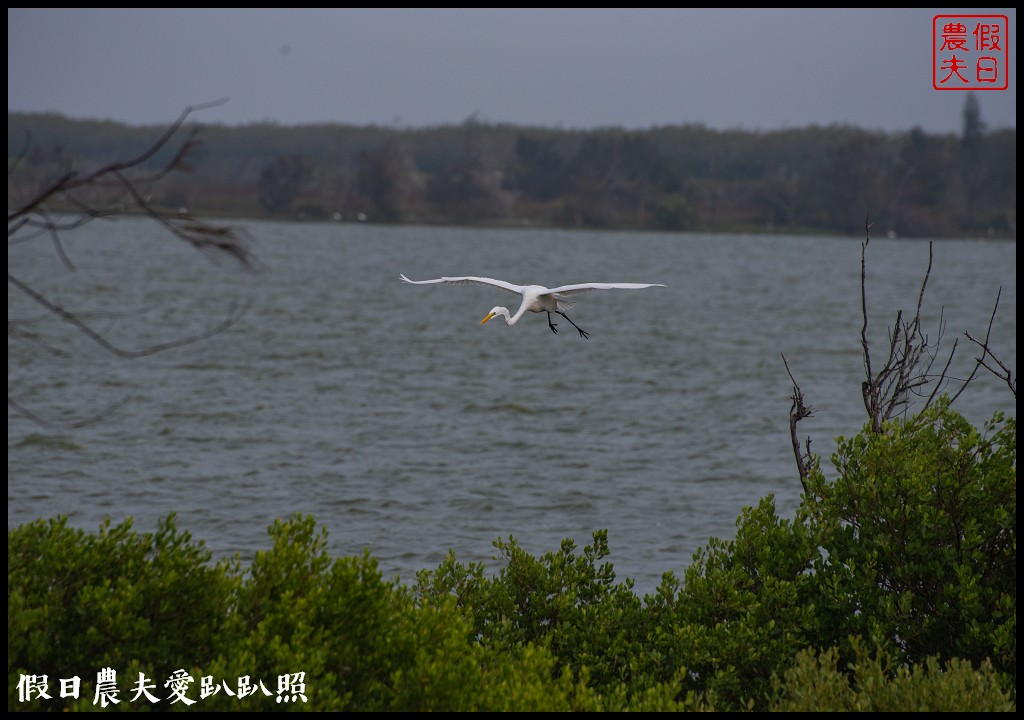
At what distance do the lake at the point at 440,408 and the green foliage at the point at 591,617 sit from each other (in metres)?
1.24

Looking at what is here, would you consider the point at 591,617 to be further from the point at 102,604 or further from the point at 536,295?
the point at 102,604

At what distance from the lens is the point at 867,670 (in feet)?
23.5

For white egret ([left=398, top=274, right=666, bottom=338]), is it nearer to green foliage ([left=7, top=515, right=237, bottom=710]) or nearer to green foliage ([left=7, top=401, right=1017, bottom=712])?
green foliage ([left=7, top=401, right=1017, bottom=712])

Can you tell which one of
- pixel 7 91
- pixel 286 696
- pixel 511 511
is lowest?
pixel 511 511

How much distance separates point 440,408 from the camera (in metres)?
33.7

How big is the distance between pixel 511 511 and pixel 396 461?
5.12 m

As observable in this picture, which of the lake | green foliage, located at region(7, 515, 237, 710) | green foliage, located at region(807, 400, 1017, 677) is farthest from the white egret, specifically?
green foliage, located at region(7, 515, 237, 710)

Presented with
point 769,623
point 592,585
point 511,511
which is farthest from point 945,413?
point 511,511

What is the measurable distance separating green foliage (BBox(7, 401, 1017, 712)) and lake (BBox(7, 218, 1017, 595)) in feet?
4.08

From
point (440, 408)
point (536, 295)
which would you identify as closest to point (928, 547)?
point (536, 295)

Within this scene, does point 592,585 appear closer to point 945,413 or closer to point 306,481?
point 945,413

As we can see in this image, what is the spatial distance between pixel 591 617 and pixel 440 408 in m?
24.9

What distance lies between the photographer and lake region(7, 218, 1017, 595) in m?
20.7

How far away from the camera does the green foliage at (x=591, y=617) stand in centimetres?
630
